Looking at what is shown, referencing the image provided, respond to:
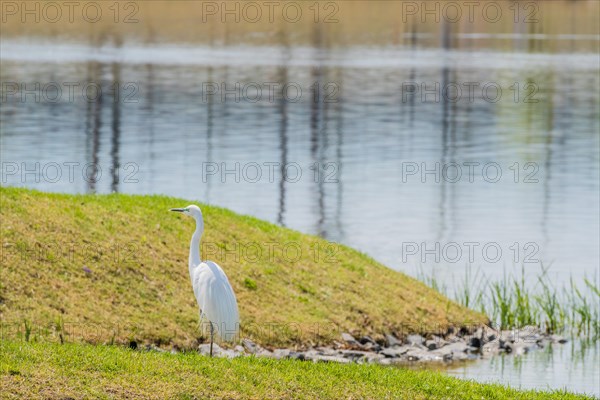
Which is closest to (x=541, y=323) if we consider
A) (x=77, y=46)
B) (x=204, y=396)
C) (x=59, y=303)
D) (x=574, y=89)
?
(x=59, y=303)

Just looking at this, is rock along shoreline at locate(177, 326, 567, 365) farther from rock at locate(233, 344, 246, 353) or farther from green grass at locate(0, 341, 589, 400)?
green grass at locate(0, 341, 589, 400)

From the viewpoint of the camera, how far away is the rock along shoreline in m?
17.9

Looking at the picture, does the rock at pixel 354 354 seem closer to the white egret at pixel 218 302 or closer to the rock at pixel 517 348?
the rock at pixel 517 348

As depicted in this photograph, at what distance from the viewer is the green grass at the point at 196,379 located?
40.5 feet

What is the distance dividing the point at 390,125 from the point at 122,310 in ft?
97.3

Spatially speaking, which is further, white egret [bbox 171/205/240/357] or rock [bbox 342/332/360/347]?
rock [bbox 342/332/360/347]

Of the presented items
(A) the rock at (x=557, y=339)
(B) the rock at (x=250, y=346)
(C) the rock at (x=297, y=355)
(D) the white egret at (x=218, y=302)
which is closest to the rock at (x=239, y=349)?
(B) the rock at (x=250, y=346)

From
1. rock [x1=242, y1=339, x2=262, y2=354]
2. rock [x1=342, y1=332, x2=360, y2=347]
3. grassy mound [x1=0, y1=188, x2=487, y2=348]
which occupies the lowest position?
rock [x1=342, y1=332, x2=360, y2=347]

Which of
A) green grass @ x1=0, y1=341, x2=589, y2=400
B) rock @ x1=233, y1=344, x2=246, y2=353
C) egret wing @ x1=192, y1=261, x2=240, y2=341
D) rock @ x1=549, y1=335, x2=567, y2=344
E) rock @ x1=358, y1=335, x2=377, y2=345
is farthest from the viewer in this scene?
rock @ x1=549, y1=335, x2=567, y2=344

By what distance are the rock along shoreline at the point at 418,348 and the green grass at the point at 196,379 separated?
333cm

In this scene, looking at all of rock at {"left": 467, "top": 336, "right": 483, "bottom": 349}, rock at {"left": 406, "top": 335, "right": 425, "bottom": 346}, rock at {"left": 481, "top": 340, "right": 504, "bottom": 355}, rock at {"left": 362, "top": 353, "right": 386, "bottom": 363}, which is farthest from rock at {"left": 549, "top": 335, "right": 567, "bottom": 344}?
rock at {"left": 362, "top": 353, "right": 386, "bottom": 363}

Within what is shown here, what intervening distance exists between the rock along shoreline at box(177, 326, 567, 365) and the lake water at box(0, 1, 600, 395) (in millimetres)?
551

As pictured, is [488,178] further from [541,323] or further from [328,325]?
[328,325]

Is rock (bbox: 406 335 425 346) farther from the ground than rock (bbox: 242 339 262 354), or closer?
closer
